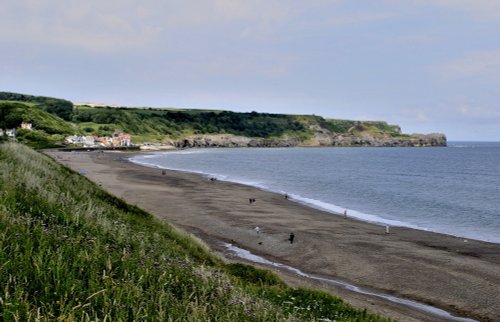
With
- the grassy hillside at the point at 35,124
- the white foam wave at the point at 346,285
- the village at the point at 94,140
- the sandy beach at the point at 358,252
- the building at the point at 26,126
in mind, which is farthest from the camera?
the village at the point at 94,140

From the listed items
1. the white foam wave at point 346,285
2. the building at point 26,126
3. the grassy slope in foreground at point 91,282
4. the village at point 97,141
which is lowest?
the white foam wave at point 346,285

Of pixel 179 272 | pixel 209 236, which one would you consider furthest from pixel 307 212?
pixel 179 272

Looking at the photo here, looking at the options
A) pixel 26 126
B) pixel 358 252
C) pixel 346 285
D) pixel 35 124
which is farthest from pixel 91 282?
pixel 35 124

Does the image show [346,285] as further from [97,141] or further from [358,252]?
[97,141]

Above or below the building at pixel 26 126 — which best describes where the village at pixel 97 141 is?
below

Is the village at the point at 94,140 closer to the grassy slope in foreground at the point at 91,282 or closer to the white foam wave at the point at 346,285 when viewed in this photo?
the white foam wave at the point at 346,285

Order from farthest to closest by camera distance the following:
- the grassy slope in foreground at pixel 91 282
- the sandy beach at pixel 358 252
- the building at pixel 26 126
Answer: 1. the building at pixel 26 126
2. the sandy beach at pixel 358 252
3. the grassy slope in foreground at pixel 91 282


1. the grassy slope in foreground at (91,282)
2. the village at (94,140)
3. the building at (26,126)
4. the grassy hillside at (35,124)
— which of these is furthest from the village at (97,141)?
the grassy slope in foreground at (91,282)

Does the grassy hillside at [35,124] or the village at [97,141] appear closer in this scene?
the grassy hillside at [35,124]

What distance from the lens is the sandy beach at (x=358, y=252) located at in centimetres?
2059

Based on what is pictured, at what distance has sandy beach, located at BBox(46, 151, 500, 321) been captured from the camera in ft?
67.6

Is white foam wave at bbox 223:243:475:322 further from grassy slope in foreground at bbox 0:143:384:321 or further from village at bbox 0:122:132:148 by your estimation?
village at bbox 0:122:132:148

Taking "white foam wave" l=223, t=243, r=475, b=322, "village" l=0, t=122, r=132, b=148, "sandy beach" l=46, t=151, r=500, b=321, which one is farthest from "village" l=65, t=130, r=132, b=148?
"white foam wave" l=223, t=243, r=475, b=322

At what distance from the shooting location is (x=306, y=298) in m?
11.9
